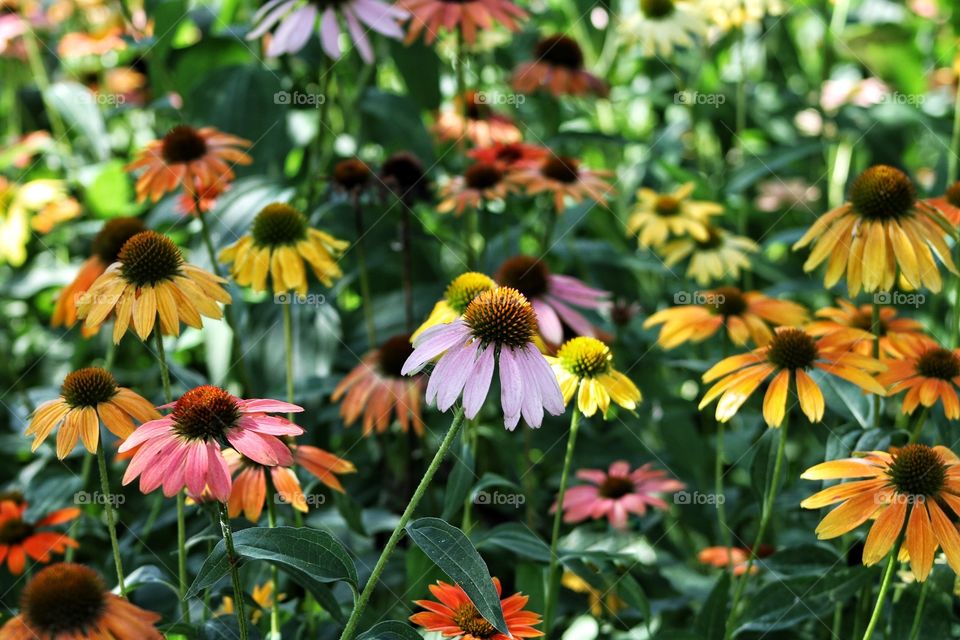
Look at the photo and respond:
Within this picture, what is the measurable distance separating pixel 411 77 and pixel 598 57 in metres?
0.78

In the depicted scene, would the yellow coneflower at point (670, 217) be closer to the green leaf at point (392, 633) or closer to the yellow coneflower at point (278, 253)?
the yellow coneflower at point (278, 253)

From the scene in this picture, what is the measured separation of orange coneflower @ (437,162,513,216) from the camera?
2.62 metres

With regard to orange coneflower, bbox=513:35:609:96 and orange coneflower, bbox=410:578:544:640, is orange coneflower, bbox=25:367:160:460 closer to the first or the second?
orange coneflower, bbox=410:578:544:640

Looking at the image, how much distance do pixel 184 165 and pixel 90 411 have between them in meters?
0.88

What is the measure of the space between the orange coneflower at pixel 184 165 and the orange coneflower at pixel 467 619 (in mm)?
1181

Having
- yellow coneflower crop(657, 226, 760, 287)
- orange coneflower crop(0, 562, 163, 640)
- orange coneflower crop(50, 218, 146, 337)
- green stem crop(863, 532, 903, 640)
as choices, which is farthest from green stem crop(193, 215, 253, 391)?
green stem crop(863, 532, 903, 640)

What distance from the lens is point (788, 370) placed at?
1903 mm

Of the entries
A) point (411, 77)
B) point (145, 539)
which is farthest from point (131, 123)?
point (145, 539)

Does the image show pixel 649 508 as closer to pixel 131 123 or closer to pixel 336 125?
pixel 336 125

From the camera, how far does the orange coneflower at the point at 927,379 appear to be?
185cm

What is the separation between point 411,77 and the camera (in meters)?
3.18

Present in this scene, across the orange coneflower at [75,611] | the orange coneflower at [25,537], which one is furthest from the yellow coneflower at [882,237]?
the orange coneflower at [25,537]

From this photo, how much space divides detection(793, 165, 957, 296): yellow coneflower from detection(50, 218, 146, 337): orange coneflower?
1454mm

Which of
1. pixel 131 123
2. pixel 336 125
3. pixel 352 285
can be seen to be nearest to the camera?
pixel 352 285
